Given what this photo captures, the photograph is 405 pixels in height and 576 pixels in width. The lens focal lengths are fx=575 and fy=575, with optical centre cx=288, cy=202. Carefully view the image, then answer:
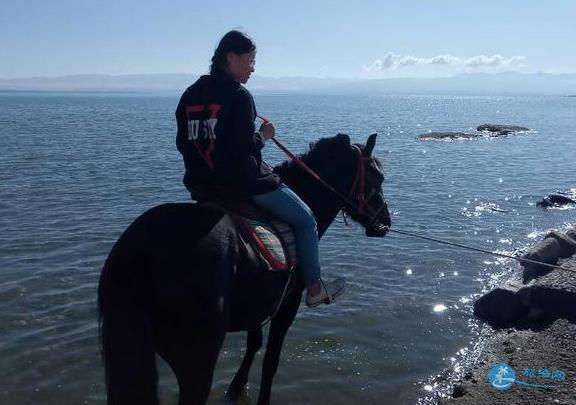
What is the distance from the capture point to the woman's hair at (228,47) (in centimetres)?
560

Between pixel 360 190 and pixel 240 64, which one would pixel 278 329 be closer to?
pixel 360 190

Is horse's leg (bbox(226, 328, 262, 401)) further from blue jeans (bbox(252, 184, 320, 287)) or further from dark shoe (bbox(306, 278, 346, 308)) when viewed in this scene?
blue jeans (bbox(252, 184, 320, 287))

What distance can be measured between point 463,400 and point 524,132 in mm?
67032

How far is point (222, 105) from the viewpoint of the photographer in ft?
17.8

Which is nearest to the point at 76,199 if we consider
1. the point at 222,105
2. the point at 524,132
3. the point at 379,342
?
the point at 379,342

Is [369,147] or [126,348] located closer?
[126,348]

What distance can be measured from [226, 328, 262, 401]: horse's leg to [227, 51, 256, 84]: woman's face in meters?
3.44

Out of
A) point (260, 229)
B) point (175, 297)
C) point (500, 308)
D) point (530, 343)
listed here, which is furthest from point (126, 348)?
point (500, 308)

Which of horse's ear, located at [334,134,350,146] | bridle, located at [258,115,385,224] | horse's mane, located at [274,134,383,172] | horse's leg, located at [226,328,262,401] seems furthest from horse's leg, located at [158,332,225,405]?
horse's ear, located at [334,134,350,146]

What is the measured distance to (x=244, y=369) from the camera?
25.8 ft

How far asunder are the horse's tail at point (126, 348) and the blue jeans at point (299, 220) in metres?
1.83

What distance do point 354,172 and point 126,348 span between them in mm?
3917

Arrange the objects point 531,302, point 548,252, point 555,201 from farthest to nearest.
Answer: point 555,201, point 548,252, point 531,302

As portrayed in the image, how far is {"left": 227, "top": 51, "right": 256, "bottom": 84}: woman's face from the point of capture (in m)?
5.62
